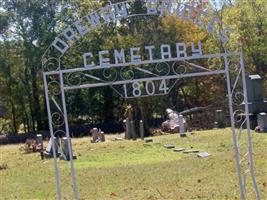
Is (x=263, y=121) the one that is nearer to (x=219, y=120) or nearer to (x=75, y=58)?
(x=219, y=120)

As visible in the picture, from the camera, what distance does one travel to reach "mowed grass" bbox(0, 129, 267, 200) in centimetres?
947

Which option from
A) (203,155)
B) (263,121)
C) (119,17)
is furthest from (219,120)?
(119,17)

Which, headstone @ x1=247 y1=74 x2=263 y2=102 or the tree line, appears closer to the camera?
headstone @ x1=247 y1=74 x2=263 y2=102

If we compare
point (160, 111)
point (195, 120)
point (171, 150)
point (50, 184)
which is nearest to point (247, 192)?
point (50, 184)

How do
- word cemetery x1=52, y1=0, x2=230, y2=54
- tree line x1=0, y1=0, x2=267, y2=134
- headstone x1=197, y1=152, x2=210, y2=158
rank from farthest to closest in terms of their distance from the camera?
tree line x1=0, y1=0, x2=267, y2=134 → headstone x1=197, y1=152, x2=210, y2=158 → word cemetery x1=52, y1=0, x2=230, y2=54

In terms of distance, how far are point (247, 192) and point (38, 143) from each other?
1373 centimetres

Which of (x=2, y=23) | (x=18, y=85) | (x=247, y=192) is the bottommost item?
(x=247, y=192)

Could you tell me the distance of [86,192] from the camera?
33.4ft

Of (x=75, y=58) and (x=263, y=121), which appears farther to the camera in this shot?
(x=75, y=58)

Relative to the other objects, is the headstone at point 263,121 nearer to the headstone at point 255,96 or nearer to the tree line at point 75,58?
the headstone at point 255,96

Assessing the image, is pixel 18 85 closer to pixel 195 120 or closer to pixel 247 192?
pixel 195 120

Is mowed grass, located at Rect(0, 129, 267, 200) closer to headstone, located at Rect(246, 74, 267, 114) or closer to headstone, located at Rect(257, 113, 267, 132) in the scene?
headstone, located at Rect(257, 113, 267, 132)

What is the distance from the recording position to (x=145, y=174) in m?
11.8

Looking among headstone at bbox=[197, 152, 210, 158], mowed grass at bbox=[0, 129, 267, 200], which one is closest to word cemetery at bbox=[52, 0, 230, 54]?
mowed grass at bbox=[0, 129, 267, 200]
